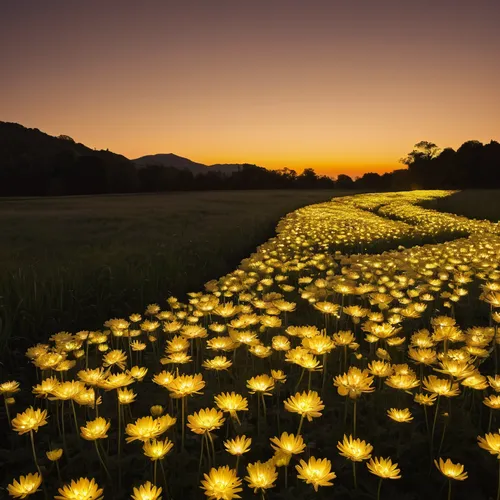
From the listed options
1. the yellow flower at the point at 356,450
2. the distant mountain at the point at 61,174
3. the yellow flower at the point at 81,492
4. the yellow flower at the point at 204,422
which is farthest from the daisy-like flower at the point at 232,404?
the distant mountain at the point at 61,174

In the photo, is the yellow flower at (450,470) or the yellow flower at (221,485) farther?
the yellow flower at (450,470)

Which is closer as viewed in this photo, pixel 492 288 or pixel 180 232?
pixel 492 288

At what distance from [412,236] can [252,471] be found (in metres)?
12.1

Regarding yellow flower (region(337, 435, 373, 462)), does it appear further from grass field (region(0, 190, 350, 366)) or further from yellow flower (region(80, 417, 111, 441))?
grass field (region(0, 190, 350, 366))

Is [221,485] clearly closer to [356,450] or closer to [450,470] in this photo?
[356,450]

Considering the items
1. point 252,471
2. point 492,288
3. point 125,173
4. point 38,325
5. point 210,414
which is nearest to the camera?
point 252,471

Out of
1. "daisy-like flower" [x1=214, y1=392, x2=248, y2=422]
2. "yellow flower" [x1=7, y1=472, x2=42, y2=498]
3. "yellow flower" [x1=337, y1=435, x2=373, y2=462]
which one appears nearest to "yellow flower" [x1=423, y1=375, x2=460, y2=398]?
"yellow flower" [x1=337, y1=435, x2=373, y2=462]

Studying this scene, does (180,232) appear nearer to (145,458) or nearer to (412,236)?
(412,236)

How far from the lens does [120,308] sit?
6219mm

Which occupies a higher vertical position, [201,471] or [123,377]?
[123,377]

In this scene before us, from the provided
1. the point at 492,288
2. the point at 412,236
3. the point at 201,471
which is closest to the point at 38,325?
the point at 201,471

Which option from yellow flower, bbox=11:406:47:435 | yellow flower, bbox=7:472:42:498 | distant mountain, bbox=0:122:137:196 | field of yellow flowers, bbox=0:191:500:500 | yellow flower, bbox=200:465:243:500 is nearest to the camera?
yellow flower, bbox=200:465:243:500

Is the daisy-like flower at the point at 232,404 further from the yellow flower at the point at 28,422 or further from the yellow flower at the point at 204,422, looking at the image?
the yellow flower at the point at 28,422

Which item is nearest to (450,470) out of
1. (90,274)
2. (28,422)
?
(28,422)
